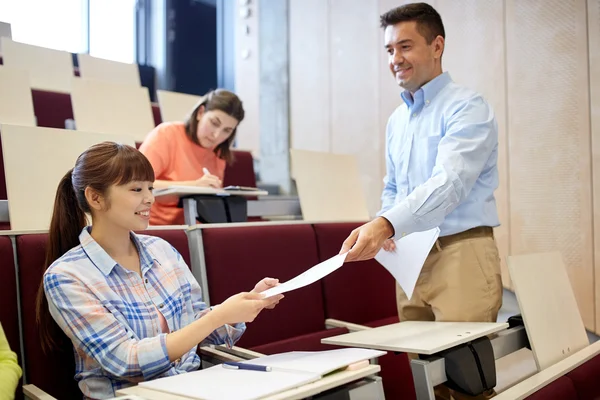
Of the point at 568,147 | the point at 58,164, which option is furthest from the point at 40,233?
the point at 568,147

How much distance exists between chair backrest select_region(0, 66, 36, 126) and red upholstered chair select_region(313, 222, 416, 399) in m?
0.99

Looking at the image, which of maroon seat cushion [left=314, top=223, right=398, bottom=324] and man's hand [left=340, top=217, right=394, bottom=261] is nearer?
man's hand [left=340, top=217, right=394, bottom=261]

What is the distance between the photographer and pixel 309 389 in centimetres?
56

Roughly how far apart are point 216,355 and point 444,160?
49 centimetres

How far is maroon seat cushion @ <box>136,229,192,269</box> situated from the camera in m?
1.06

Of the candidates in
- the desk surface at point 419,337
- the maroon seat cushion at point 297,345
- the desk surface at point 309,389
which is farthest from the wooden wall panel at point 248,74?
the desk surface at point 309,389

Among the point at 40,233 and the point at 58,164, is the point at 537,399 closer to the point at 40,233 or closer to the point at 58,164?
the point at 40,233

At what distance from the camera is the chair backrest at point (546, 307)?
39.8 inches

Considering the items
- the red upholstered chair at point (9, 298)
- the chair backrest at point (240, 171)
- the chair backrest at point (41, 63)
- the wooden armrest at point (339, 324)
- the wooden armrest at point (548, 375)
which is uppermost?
the chair backrest at point (41, 63)

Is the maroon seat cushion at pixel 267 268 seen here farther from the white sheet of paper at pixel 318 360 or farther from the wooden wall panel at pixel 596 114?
the wooden wall panel at pixel 596 114

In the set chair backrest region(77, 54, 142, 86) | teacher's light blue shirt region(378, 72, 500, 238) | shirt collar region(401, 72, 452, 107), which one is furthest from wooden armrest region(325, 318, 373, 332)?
chair backrest region(77, 54, 142, 86)

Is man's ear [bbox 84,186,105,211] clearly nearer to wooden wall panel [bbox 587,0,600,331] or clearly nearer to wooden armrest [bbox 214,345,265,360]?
wooden armrest [bbox 214,345,265,360]

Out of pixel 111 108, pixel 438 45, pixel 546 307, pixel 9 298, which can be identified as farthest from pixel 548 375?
pixel 111 108

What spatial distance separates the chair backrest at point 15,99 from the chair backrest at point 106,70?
728mm
